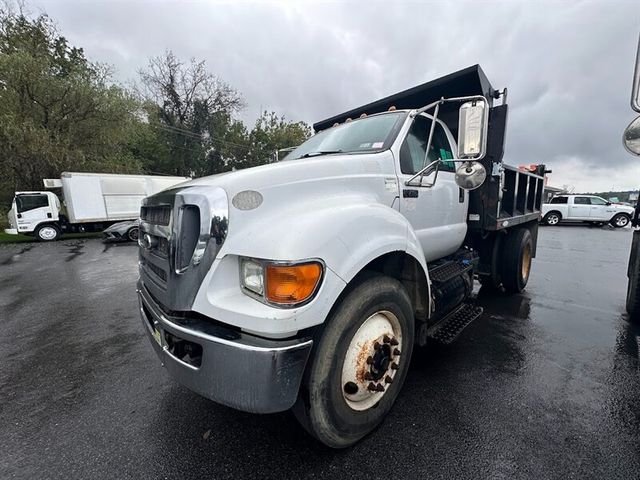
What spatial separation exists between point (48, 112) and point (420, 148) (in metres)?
24.0

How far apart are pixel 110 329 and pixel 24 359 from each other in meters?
0.88

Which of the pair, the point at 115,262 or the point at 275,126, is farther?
the point at 275,126

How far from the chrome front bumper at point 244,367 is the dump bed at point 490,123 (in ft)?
10.5

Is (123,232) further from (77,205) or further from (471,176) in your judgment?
(471,176)

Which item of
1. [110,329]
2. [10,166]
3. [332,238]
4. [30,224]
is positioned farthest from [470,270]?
[10,166]

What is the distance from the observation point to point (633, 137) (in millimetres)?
2787

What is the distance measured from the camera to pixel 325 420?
5.69ft

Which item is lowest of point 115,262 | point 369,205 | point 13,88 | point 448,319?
point 115,262

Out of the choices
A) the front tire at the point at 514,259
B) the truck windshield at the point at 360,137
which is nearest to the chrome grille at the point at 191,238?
the truck windshield at the point at 360,137

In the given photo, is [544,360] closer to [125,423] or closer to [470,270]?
[470,270]

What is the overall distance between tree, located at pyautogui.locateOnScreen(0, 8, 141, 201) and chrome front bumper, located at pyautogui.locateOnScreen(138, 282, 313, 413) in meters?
21.8

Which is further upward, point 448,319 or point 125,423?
point 448,319

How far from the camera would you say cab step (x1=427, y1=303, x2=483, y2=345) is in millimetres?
2938

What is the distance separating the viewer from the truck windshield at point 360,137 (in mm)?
2623
